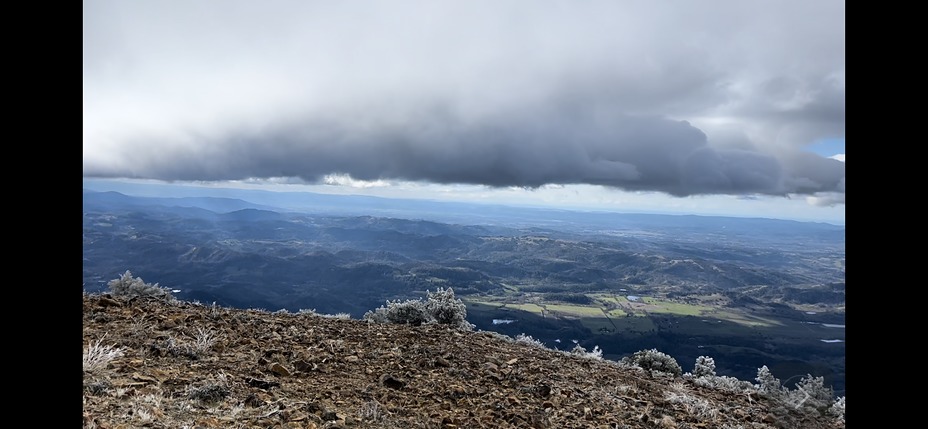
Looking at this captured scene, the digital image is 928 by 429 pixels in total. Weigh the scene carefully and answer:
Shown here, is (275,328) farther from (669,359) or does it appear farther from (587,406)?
(669,359)

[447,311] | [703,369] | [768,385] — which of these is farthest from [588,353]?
[447,311]

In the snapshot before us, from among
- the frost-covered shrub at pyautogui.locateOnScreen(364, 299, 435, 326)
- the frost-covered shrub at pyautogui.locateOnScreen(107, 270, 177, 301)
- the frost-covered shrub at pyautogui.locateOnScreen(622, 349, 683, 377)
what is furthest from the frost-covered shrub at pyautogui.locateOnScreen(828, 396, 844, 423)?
the frost-covered shrub at pyautogui.locateOnScreen(107, 270, 177, 301)

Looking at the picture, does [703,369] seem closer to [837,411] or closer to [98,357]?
[837,411]

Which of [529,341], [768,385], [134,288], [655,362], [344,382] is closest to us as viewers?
[344,382]

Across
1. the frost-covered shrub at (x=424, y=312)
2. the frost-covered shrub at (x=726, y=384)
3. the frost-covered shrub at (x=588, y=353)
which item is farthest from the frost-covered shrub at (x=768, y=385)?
the frost-covered shrub at (x=424, y=312)

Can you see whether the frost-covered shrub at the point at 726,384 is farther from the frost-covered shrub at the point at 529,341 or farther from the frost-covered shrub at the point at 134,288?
the frost-covered shrub at the point at 134,288

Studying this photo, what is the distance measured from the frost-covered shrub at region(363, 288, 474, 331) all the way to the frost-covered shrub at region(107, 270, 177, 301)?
4.05 meters

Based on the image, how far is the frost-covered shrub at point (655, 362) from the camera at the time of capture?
30.5 feet

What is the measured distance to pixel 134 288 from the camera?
9.40m

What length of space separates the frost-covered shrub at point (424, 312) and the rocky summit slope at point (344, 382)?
167 cm

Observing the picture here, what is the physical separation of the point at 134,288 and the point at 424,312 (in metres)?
5.99

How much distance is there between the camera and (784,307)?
48188 millimetres

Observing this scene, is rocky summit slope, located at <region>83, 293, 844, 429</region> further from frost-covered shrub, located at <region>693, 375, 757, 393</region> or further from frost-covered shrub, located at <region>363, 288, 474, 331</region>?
frost-covered shrub, located at <region>363, 288, 474, 331</region>
